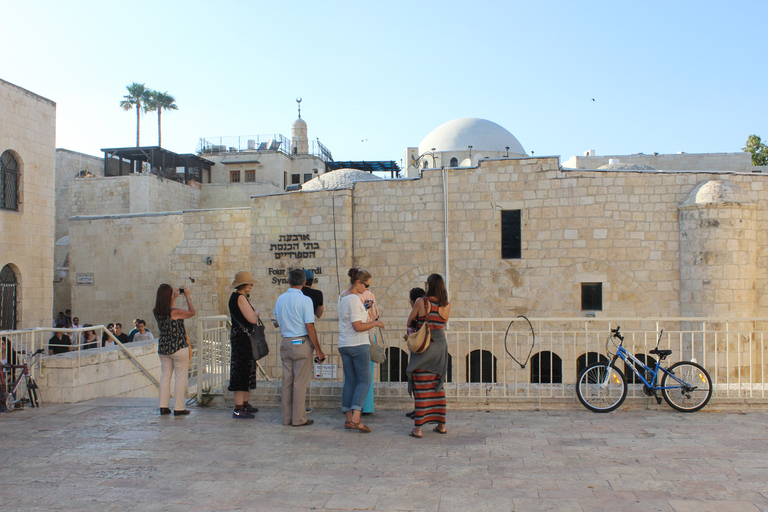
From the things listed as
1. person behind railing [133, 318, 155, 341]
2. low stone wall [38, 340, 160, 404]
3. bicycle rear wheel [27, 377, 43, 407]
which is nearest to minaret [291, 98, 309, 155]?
person behind railing [133, 318, 155, 341]

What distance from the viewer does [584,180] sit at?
14758 mm

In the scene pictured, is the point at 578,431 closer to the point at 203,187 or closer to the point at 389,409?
the point at 389,409

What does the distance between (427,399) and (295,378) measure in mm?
1335

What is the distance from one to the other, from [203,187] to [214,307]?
1479 centimetres

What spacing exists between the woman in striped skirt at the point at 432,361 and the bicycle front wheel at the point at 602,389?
1.74 meters

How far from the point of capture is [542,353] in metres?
15.0

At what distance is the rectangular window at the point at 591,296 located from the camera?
14688 mm

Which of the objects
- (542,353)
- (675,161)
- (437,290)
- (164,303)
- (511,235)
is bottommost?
(542,353)

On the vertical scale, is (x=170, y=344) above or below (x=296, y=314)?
below

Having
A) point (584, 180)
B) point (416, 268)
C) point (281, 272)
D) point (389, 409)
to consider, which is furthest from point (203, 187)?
point (389, 409)

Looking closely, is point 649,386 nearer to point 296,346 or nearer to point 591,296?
point 296,346

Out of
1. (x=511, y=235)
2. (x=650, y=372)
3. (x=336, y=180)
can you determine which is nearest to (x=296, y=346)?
(x=650, y=372)

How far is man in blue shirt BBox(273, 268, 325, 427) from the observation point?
5.87 meters

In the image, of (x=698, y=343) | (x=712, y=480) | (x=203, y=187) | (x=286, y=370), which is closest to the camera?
(x=712, y=480)
